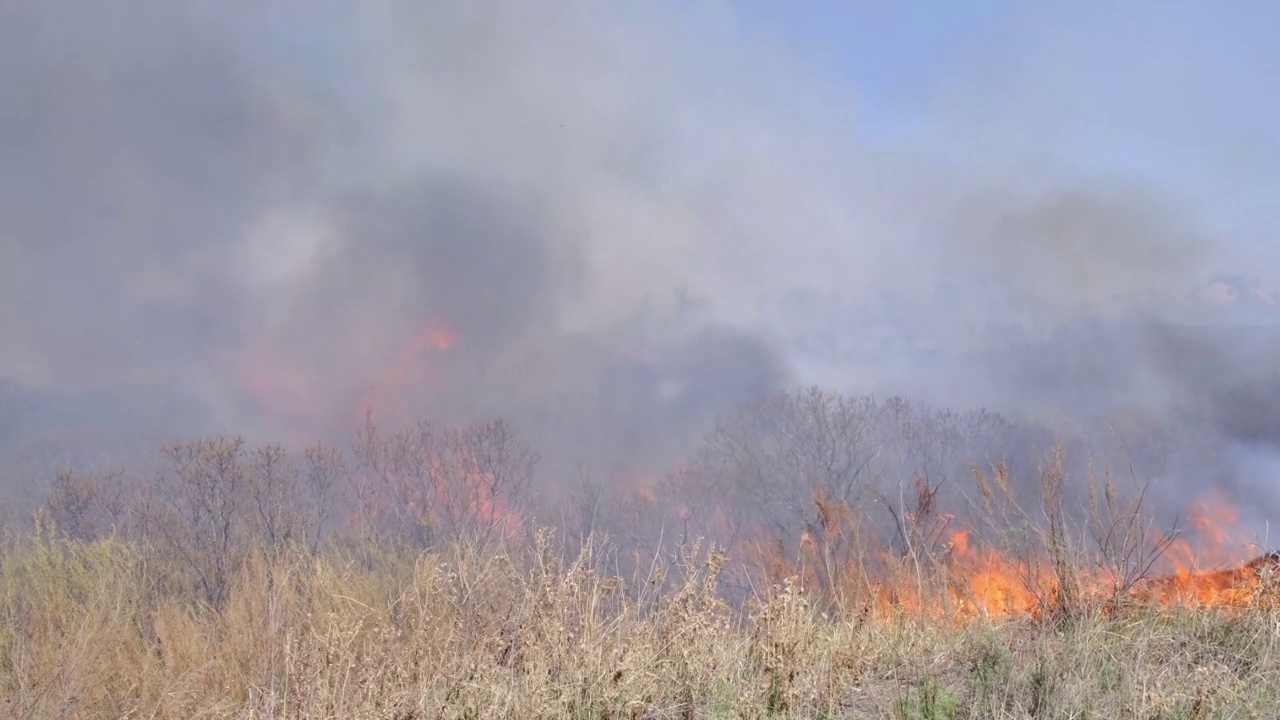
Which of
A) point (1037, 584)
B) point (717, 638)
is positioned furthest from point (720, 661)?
point (1037, 584)

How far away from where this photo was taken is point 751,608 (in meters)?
6.16

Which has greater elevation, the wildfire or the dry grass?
the wildfire

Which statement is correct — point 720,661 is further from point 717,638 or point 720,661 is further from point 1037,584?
point 1037,584

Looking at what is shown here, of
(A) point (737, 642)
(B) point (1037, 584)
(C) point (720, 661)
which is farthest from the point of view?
(B) point (1037, 584)

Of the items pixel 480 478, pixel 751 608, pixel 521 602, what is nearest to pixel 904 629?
pixel 751 608

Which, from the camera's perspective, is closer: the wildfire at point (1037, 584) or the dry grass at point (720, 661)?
the dry grass at point (720, 661)

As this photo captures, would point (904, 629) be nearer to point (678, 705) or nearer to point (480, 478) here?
point (678, 705)

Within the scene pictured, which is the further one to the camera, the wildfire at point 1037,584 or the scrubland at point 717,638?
the wildfire at point 1037,584

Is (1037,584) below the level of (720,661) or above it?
above

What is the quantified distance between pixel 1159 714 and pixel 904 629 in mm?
2366

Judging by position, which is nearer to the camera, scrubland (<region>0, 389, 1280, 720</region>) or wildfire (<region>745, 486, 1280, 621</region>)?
scrubland (<region>0, 389, 1280, 720</region>)

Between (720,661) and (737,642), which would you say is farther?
(737,642)

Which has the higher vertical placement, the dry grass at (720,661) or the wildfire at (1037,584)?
the wildfire at (1037,584)

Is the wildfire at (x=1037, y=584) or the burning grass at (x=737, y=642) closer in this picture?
the burning grass at (x=737, y=642)
